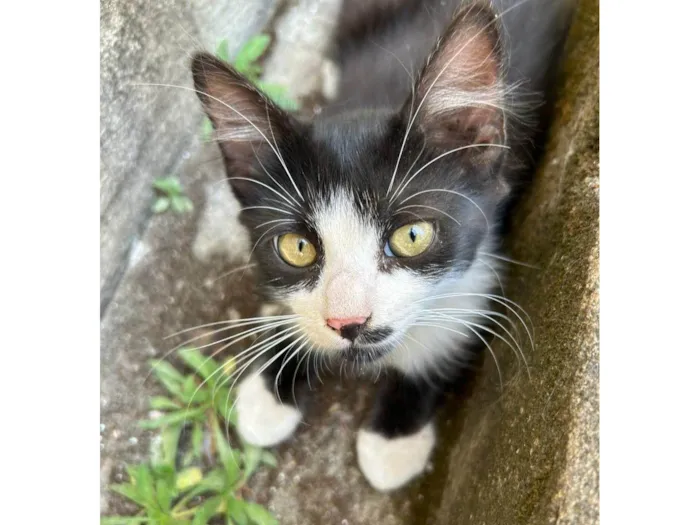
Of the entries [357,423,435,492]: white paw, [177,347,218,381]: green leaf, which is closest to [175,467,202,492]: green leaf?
[177,347,218,381]: green leaf

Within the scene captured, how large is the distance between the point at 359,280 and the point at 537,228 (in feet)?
0.98

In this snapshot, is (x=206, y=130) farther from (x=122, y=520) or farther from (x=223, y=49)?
(x=122, y=520)

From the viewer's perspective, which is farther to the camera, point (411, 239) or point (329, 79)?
point (329, 79)

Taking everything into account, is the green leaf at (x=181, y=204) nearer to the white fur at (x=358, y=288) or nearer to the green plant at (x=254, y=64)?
the green plant at (x=254, y=64)

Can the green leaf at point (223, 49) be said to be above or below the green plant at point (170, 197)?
above

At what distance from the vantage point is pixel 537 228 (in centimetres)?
84

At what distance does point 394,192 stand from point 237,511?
51cm

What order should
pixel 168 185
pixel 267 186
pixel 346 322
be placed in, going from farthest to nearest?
pixel 168 185, pixel 267 186, pixel 346 322

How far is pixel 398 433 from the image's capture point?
0.89 m

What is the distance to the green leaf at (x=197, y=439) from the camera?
2.85 ft

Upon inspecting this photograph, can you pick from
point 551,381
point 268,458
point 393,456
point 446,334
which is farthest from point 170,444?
point 551,381

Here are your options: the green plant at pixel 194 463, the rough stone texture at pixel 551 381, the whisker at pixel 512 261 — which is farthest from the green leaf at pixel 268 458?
the whisker at pixel 512 261
